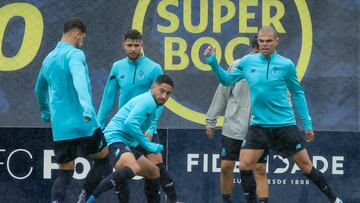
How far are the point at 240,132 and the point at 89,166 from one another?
1.71 metres

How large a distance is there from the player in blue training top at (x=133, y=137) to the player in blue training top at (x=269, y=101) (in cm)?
65

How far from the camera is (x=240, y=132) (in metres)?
10.6

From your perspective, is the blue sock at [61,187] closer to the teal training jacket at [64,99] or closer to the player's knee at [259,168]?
the teal training jacket at [64,99]

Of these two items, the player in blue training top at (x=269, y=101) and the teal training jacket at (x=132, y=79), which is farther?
the teal training jacket at (x=132, y=79)

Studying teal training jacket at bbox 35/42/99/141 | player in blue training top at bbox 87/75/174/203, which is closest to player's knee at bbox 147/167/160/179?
player in blue training top at bbox 87/75/174/203

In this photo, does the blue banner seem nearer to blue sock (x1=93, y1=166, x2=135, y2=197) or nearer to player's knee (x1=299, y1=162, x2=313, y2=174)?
player's knee (x1=299, y1=162, x2=313, y2=174)

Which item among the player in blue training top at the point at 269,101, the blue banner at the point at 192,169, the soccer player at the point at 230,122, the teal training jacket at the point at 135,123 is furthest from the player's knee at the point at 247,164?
the blue banner at the point at 192,169

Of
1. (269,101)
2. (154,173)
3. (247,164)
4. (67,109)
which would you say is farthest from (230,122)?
(67,109)

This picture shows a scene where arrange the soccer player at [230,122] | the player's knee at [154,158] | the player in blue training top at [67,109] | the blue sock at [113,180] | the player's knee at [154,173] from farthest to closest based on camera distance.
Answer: the soccer player at [230,122]
the player's knee at [154,158]
the player's knee at [154,173]
the blue sock at [113,180]
the player in blue training top at [67,109]

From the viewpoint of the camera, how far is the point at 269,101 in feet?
32.1

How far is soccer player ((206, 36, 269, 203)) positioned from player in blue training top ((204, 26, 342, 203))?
2.04 ft

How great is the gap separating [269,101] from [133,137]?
1.27 m

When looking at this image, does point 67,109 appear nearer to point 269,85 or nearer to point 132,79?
point 132,79

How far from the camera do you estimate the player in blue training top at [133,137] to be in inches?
363
